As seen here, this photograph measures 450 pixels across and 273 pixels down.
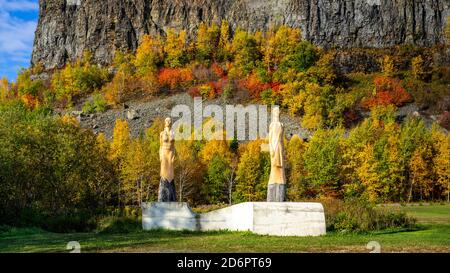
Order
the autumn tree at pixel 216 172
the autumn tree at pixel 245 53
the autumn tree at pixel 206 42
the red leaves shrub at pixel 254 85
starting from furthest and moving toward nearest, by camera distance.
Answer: the autumn tree at pixel 206 42, the autumn tree at pixel 245 53, the red leaves shrub at pixel 254 85, the autumn tree at pixel 216 172

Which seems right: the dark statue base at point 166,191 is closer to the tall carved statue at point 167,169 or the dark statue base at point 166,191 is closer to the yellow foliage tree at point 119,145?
the tall carved statue at point 167,169

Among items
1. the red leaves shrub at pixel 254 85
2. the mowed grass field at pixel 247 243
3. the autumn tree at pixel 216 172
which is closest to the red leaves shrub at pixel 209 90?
the red leaves shrub at pixel 254 85

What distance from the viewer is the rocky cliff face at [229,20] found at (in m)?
120

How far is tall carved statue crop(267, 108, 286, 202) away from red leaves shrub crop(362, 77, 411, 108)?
70.9 m

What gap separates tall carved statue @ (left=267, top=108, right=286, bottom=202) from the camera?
21297 mm

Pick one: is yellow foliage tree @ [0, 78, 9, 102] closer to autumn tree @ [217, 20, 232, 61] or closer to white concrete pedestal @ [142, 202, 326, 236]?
autumn tree @ [217, 20, 232, 61]

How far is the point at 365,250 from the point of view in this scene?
14.7 metres

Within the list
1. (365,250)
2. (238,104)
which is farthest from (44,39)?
(365,250)

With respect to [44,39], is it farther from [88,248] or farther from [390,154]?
[88,248]

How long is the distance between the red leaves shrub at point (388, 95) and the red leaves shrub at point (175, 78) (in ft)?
98.8

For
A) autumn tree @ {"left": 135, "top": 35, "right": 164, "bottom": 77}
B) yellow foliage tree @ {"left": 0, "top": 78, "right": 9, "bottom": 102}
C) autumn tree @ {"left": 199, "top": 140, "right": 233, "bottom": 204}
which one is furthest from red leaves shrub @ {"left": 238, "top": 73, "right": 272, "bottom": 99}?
yellow foliage tree @ {"left": 0, "top": 78, "right": 9, "bottom": 102}

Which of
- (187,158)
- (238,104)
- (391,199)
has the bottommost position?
(391,199)
